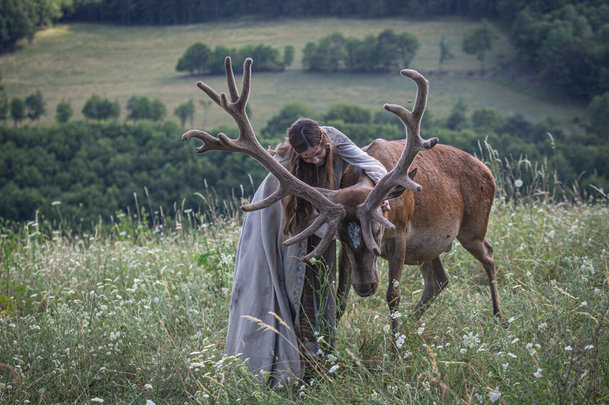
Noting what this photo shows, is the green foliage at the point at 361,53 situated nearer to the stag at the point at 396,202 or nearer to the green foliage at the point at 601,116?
the green foliage at the point at 601,116

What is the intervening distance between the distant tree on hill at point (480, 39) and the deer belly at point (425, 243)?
118ft

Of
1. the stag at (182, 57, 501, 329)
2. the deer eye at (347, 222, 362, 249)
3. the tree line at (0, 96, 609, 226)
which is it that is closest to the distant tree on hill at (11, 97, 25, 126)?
the tree line at (0, 96, 609, 226)

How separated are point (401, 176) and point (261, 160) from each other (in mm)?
911

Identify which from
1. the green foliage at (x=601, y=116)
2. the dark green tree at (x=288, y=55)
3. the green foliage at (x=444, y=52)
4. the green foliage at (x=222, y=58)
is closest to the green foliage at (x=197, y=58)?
the green foliage at (x=222, y=58)

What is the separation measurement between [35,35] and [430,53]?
91.4 feet

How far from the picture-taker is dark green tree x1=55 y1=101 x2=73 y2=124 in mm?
39469

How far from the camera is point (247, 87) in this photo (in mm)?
3520

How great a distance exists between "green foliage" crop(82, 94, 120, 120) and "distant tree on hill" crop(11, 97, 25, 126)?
401 cm

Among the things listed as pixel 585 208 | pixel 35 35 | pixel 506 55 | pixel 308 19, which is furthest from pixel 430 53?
pixel 585 208

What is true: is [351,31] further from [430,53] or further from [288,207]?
[288,207]

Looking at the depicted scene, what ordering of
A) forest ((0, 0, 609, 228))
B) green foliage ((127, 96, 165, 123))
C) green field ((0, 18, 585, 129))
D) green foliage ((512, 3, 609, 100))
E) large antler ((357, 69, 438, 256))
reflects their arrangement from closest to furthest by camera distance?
large antler ((357, 69, 438, 256)) < forest ((0, 0, 609, 228)) < green foliage ((512, 3, 609, 100)) < green field ((0, 18, 585, 129)) < green foliage ((127, 96, 165, 123))

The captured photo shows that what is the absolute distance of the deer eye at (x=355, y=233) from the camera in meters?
3.41

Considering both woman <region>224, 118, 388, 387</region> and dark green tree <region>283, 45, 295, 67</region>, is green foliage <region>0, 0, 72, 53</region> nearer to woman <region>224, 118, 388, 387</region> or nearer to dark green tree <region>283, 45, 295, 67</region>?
dark green tree <region>283, 45, 295, 67</region>

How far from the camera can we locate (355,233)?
343cm
